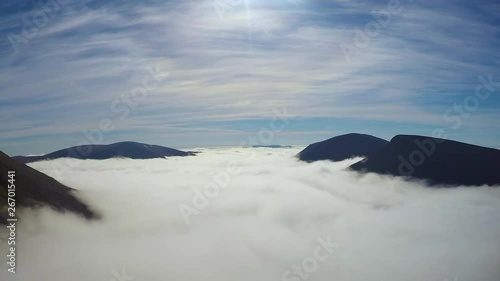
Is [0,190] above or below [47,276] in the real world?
above

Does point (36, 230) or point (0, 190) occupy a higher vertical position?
point (0, 190)

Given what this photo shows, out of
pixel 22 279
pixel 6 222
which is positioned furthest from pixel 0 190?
pixel 22 279

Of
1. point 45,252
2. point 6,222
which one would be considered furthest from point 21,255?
point 6,222

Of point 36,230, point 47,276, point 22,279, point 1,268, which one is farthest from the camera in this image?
point 36,230

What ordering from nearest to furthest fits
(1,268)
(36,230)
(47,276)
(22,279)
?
(1,268)
(22,279)
(47,276)
(36,230)

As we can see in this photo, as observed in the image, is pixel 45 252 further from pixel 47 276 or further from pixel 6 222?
pixel 6 222

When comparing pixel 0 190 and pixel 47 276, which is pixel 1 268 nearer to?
pixel 47 276

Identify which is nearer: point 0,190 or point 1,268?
point 1,268

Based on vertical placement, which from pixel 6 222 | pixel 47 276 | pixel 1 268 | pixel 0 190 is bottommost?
pixel 47 276

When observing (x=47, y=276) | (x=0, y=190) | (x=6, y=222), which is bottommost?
(x=47, y=276)

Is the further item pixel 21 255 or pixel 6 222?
pixel 21 255
